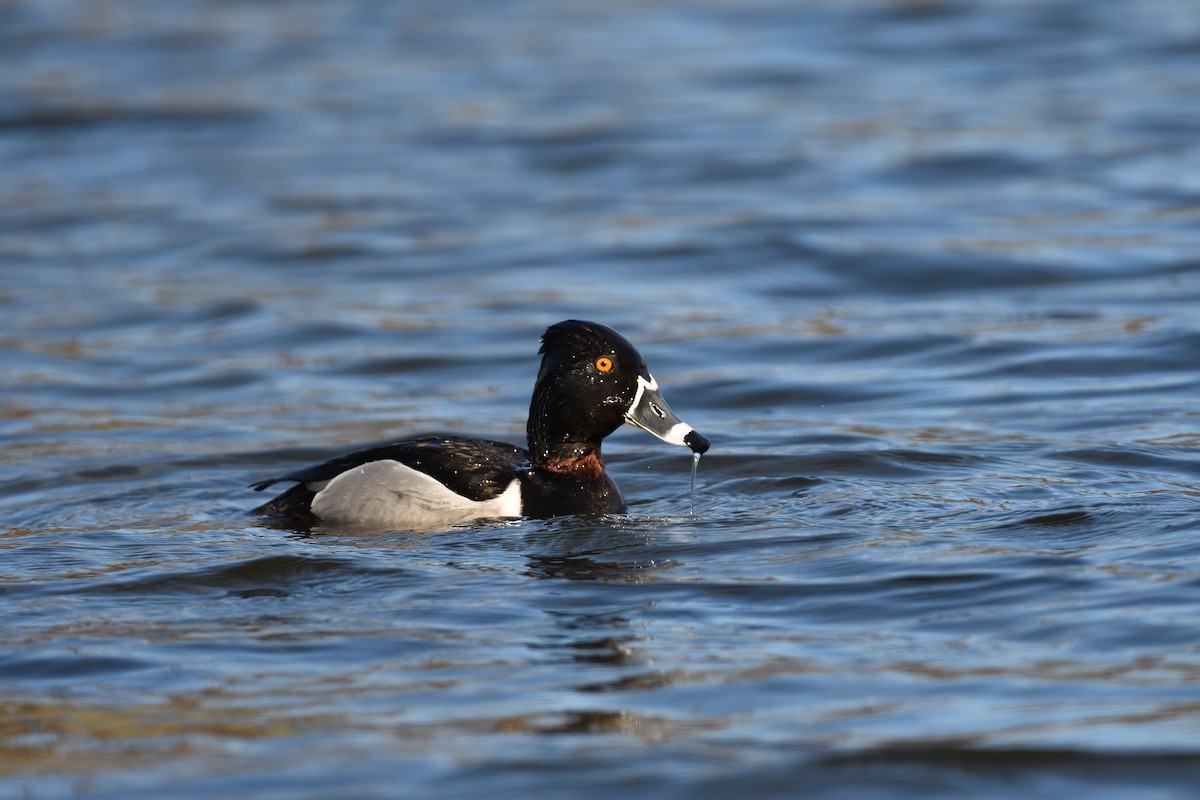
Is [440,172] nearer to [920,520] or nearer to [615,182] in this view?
[615,182]

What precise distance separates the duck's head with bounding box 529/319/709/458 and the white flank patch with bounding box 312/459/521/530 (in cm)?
37

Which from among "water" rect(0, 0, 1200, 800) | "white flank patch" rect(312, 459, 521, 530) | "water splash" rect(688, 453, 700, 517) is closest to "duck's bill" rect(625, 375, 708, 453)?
"water splash" rect(688, 453, 700, 517)

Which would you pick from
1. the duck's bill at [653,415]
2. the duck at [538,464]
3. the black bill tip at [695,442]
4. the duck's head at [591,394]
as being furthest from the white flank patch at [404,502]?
the black bill tip at [695,442]

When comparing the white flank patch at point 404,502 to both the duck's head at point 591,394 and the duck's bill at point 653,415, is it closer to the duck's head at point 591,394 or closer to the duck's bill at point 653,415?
the duck's head at point 591,394

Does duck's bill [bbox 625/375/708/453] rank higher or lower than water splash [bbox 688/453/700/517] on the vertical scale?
higher

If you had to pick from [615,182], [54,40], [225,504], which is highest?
[54,40]

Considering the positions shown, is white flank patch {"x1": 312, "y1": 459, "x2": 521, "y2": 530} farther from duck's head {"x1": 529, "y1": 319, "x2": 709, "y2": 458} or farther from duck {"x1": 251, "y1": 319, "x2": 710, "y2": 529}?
duck's head {"x1": 529, "y1": 319, "x2": 709, "y2": 458}

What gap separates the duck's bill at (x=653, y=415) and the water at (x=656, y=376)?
1.32 feet

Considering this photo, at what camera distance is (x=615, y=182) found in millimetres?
18422

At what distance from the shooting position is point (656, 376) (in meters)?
12.3

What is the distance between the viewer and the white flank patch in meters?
8.70

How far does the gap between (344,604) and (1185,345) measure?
6924 millimetres

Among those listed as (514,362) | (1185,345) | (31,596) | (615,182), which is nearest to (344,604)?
(31,596)

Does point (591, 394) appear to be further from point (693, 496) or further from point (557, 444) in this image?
point (693, 496)
